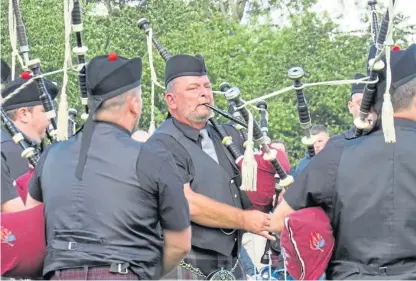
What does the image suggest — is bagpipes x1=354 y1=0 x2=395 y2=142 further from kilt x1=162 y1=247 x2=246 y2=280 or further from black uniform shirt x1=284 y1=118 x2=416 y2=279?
kilt x1=162 y1=247 x2=246 y2=280

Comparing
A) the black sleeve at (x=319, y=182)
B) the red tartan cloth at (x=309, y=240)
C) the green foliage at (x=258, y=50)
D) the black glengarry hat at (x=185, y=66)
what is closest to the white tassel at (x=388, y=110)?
the black sleeve at (x=319, y=182)

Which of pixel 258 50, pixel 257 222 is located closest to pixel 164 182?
pixel 257 222

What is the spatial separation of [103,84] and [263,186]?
141 cm

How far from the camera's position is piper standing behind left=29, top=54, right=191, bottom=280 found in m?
4.14

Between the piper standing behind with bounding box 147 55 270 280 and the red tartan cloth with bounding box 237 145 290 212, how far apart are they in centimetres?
12

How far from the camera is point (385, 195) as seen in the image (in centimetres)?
409

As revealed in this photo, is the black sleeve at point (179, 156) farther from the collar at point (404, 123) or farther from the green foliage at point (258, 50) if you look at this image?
the green foliage at point (258, 50)

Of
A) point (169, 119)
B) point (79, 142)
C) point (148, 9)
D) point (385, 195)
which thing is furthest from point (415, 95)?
point (148, 9)

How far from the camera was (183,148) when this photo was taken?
5.45 metres

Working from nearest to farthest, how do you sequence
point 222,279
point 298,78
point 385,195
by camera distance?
point 385,195
point 298,78
point 222,279

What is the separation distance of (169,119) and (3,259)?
169 centimetres

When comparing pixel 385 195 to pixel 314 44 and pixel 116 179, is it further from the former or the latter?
pixel 314 44

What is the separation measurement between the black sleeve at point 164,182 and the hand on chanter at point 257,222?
1.06 metres

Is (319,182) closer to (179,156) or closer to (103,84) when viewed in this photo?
(103,84)
